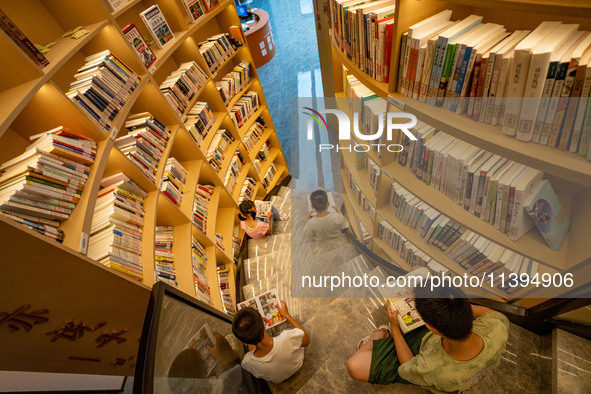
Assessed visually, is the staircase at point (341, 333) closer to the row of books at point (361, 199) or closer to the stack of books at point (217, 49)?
the row of books at point (361, 199)

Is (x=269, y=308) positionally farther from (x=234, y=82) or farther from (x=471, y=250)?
(x=234, y=82)

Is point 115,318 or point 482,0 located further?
point 115,318

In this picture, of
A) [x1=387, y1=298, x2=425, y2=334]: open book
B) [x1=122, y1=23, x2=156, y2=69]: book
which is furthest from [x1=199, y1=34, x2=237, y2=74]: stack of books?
[x1=387, y1=298, x2=425, y2=334]: open book

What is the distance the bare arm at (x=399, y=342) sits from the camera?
1.86 metres

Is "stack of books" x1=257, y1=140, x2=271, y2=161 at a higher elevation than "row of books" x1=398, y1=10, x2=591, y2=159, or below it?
below

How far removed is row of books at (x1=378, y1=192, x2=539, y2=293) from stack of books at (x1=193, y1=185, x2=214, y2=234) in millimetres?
1925

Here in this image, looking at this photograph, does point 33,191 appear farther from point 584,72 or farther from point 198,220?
point 584,72

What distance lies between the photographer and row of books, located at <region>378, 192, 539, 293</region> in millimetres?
1916

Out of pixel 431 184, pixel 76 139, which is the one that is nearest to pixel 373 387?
pixel 431 184

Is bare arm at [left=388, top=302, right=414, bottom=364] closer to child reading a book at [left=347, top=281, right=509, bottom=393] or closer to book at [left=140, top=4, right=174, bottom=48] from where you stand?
child reading a book at [left=347, top=281, right=509, bottom=393]

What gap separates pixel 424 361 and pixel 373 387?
573 millimetres

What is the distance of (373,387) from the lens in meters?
2.01

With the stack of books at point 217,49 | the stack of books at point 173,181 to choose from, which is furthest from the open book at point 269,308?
the stack of books at point 217,49

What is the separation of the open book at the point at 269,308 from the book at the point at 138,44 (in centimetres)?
215
